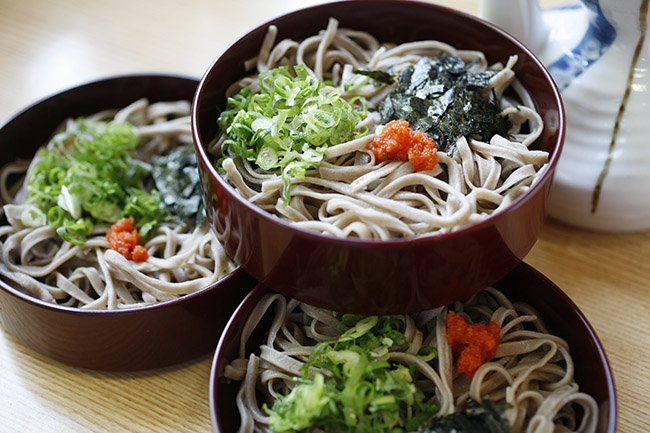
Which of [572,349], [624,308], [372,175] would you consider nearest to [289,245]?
[372,175]

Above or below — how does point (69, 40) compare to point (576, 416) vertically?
above

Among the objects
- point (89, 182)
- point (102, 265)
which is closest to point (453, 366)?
point (102, 265)

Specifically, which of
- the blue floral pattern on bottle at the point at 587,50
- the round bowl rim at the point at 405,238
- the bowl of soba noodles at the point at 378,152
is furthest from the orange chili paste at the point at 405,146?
the blue floral pattern on bottle at the point at 587,50

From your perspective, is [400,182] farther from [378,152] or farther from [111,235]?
[111,235]

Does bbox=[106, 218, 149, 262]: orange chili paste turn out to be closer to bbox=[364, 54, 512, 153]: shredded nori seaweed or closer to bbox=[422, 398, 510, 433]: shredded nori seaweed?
bbox=[364, 54, 512, 153]: shredded nori seaweed

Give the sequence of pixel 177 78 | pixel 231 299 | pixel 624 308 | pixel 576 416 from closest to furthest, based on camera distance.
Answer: pixel 576 416, pixel 231 299, pixel 624 308, pixel 177 78

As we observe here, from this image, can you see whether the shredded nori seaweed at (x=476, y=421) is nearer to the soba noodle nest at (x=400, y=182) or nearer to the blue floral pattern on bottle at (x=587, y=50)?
the soba noodle nest at (x=400, y=182)

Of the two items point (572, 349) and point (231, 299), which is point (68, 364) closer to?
point (231, 299)
